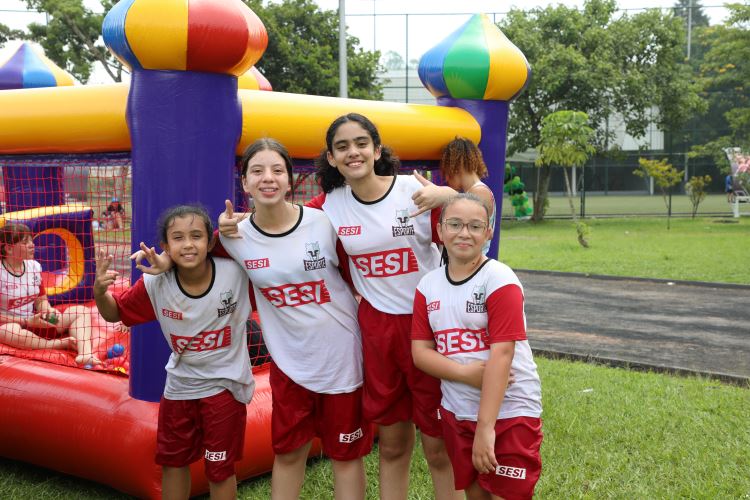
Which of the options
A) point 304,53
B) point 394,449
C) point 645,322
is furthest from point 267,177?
point 304,53

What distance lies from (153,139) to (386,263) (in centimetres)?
117

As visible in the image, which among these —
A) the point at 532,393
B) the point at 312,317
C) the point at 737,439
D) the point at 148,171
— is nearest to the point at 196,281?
the point at 312,317

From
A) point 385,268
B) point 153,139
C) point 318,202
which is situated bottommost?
point 385,268

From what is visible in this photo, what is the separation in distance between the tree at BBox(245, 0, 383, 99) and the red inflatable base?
58.5 ft

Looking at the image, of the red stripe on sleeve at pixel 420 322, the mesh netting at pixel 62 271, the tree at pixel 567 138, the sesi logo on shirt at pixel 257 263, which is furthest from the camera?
the tree at pixel 567 138

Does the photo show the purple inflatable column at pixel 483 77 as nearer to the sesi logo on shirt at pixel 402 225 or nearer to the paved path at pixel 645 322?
the sesi logo on shirt at pixel 402 225

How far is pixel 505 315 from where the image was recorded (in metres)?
2.38

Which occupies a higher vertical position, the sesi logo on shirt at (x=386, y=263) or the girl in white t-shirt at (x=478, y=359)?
the sesi logo on shirt at (x=386, y=263)

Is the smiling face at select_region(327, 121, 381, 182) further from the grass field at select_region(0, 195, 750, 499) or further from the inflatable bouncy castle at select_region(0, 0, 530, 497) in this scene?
the grass field at select_region(0, 195, 750, 499)

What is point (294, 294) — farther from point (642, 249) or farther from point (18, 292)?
point (642, 249)

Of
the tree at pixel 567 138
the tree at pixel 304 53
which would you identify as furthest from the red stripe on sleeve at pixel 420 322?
the tree at pixel 304 53

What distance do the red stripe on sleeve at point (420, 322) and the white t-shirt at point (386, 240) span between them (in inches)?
8.2

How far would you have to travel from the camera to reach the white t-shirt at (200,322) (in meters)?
2.74

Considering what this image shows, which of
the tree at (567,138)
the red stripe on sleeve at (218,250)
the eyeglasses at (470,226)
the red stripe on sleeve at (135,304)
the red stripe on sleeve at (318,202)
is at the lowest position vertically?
the red stripe on sleeve at (135,304)
